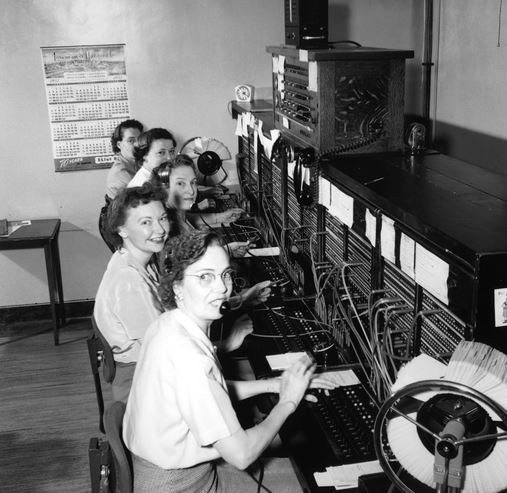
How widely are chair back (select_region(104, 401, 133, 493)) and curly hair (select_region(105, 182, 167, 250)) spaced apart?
A: 3.39ft

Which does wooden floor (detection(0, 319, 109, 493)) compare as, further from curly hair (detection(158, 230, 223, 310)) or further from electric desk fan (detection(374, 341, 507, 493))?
electric desk fan (detection(374, 341, 507, 493))

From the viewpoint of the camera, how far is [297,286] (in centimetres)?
293

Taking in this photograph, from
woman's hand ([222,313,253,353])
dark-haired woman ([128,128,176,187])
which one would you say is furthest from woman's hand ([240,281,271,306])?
dark-haired woman ([128,128,176,187])

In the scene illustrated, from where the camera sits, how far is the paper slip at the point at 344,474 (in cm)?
165

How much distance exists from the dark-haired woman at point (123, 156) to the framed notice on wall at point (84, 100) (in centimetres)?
19

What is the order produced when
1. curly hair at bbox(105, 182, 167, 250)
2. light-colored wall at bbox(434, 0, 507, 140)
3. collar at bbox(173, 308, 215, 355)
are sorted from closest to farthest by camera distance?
collar at bbox(173, 308, 215, 355)
curly hair at bbox(105, 182, 167, 250)
light-colored wall at bbox(434, 0, 507, 140)

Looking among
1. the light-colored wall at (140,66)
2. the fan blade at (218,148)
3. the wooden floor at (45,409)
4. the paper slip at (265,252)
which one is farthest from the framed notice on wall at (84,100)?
the paper slip at (265,252)

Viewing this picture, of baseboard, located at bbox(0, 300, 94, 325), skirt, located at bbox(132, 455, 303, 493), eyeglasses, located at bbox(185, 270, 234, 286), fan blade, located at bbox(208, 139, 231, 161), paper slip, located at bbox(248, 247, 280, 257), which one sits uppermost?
eyeglasses, located at bbox(185, 270, 234, 286)

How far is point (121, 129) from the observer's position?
4.46m

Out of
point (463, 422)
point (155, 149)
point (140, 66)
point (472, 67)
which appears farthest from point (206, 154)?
point (463, 422)

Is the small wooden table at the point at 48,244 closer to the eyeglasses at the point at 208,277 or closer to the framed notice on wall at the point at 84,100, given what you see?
the framed notice on wall at the point at 84,100

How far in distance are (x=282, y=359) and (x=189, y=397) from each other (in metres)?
0.70

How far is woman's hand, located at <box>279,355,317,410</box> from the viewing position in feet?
6.22

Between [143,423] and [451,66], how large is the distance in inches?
127
